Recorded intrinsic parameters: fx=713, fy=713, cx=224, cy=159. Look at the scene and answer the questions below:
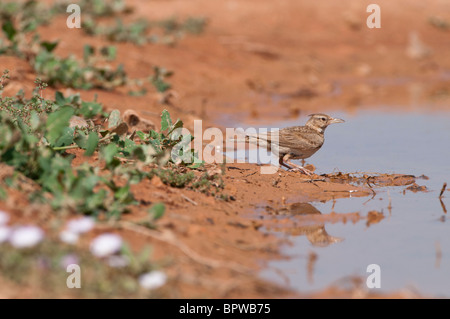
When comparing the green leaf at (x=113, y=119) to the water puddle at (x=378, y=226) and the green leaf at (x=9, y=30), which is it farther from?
the green leaf at (x=9, y=30)

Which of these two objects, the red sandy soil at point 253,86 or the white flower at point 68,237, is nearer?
the white flower at point 68,237

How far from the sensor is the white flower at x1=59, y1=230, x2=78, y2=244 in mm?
4246

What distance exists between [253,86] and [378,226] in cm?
850

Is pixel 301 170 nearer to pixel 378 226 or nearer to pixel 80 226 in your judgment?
pixel 378 226

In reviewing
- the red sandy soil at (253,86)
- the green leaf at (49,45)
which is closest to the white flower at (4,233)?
the red sandy soil at (253,86)

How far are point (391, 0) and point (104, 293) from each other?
67.3 feet

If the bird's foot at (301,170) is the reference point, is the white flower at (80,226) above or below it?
below

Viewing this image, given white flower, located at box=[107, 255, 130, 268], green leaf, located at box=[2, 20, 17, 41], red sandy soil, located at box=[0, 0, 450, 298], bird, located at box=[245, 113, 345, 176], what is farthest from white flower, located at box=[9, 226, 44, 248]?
green leaf, located at box=[2, 20, 17, 41]

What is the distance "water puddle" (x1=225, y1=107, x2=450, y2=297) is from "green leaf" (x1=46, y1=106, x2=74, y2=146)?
6.17ft

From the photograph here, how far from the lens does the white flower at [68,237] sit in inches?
167

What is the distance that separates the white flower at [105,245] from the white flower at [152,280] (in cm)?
26

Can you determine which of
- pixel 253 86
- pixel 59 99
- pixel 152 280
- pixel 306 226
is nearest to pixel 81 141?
pixel 59 99

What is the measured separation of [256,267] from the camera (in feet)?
16.0
